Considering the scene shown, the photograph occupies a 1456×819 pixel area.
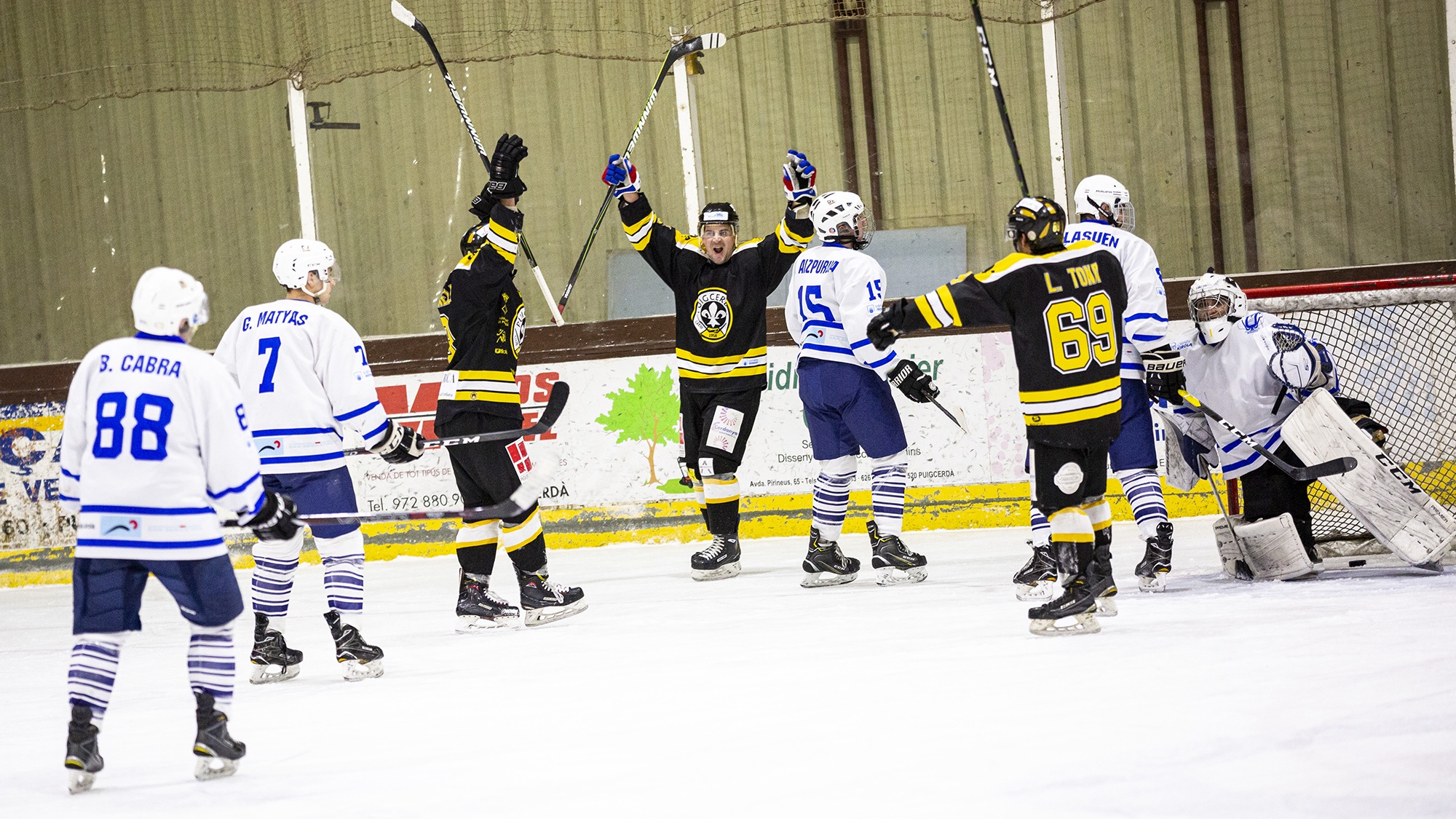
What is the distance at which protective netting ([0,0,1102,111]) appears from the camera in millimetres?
7656

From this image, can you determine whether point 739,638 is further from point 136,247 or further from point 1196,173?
point 136,247

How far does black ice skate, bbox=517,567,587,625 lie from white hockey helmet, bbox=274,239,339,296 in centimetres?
124

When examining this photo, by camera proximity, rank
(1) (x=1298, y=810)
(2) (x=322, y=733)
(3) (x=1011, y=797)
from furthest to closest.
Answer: (2) (x=322, y=733), (3) (x=1011, y=797), (1) (x=1298, y=810)

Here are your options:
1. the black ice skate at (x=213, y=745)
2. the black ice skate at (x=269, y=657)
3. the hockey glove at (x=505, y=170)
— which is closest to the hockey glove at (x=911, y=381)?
the hockey glove at (x=505, y=170)

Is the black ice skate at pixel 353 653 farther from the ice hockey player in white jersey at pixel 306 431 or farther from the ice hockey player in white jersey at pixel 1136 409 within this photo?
the ice hockey player in white jersey at pixel 1136 409

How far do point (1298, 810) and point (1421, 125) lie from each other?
297 inches

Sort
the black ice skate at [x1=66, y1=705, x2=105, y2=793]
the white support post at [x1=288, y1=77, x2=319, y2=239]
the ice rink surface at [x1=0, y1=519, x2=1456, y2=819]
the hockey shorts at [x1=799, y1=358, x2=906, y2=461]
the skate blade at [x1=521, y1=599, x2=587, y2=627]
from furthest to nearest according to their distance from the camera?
the white support post at [x1=288, y1=77, x2=319, y2=239] < the hockey shorts at [x1=799, y1=358, x2=906, y2=461] < the skate blade at [x1=521, y1=599, x2=587, y2=627] < the black ice skate at [x1=66, y1=705, x2=105, y2=793] < the ice rink surface at [x1=0, y1=519, x2=1456, y2=819]

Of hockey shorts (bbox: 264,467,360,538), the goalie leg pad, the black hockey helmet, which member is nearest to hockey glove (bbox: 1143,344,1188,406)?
the goalie leg pad

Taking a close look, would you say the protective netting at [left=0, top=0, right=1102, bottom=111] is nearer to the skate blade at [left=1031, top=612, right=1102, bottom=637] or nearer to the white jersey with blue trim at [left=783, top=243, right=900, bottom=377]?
the white jersey with blue trim at [left=783, top=243, right=900, bottom=377]

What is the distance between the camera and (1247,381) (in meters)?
4.43

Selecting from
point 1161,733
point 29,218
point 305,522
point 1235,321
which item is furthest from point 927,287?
point 29,218

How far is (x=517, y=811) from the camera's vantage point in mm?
2334

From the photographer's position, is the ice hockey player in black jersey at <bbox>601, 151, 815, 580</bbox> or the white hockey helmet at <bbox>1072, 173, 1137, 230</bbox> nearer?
the white hockey helmet at <bbox>1072, 173, 1137, 230</bbox>

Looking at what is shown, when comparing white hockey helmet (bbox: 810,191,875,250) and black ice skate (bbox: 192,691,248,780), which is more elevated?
white hockey helmet (bbox: 810,191,875,250)
